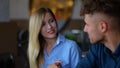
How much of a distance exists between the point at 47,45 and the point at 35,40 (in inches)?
3.7

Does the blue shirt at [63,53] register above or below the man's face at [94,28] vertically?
below

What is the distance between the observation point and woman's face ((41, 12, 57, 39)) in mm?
1666

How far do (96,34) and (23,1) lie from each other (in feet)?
16.5

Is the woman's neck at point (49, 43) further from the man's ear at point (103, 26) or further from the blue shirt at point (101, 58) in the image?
the man's ear at point (103, 26)

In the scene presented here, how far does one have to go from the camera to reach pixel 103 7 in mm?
1100

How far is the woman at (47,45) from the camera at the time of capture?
1648 millimetres

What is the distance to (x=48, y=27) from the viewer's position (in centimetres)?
166

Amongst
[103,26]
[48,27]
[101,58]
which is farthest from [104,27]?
[48,27]

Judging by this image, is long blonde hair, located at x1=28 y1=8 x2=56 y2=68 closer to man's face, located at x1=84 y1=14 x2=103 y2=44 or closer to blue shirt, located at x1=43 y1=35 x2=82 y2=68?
blue shirt, located at x1=43 y1=35 x2=82 y2=68

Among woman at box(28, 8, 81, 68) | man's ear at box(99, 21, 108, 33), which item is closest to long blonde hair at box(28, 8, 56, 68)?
woman at box(28, 8, 81, 68)

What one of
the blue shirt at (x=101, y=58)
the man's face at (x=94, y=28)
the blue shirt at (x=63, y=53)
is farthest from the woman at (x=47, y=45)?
the man's face at (x=94, y=28)

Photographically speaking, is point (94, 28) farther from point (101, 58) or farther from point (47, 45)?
point (47, 45)

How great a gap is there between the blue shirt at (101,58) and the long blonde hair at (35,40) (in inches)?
18.4

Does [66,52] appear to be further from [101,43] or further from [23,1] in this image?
[23,1]
